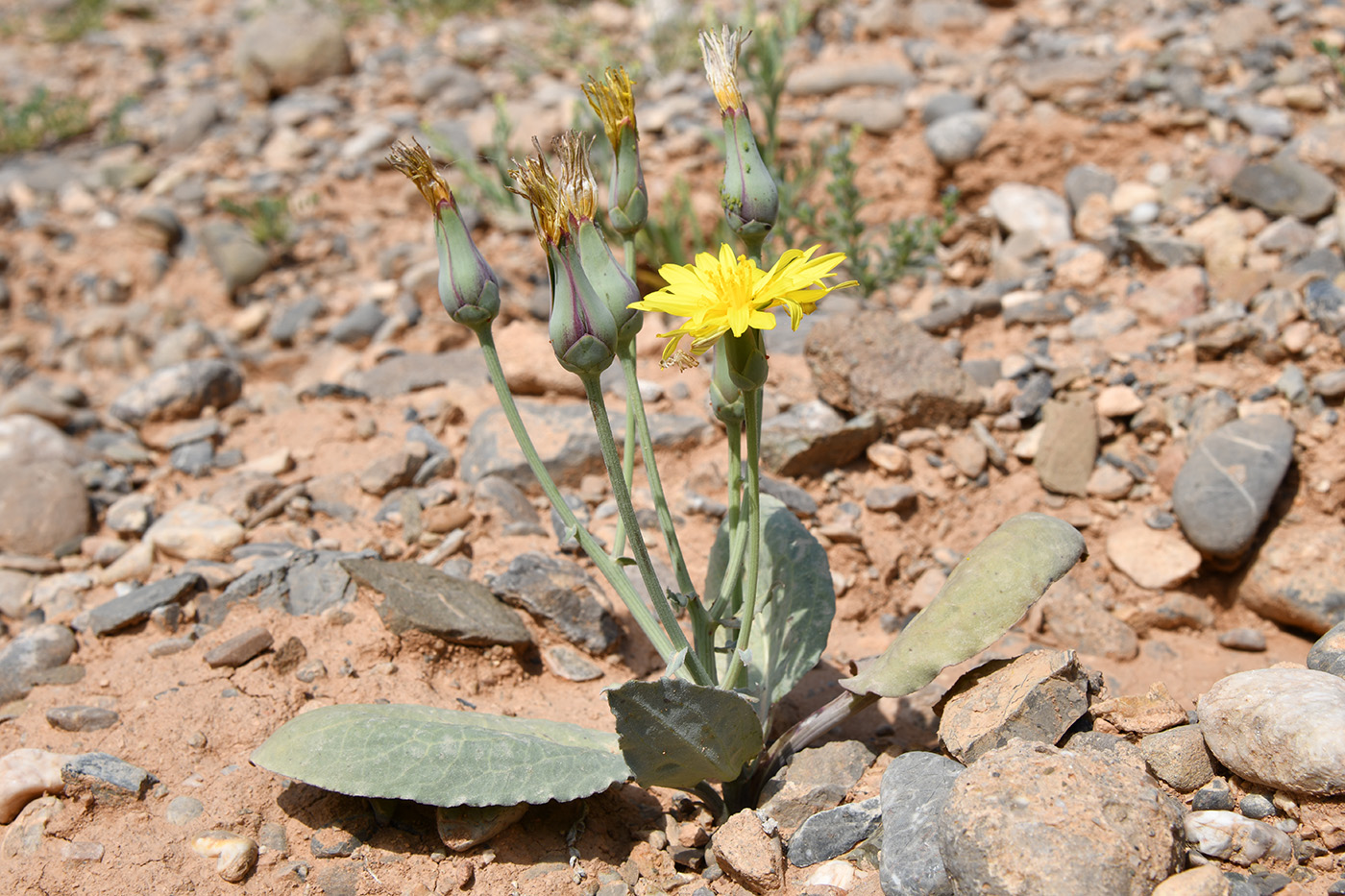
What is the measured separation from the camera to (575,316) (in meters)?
1.88

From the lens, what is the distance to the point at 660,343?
4742mm

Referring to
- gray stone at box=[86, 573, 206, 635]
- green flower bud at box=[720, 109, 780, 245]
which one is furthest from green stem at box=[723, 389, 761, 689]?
gray stone at box=[86, 573, 206, 635]

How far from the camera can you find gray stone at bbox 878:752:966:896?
2.02 m

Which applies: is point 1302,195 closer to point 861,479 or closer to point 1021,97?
point 1021,97

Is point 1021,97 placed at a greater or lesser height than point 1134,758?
greater

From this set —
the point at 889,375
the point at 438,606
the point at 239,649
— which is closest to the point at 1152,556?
the point at 889,375

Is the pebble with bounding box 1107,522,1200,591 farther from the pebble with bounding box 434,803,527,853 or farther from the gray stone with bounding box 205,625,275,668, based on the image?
the gray stone with bounding box 205,625,275,668

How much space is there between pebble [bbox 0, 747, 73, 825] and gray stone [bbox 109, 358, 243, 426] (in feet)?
8.09

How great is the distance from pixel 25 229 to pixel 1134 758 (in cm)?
725

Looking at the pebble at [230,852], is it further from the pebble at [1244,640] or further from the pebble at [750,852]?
the pebble at [1244,640]

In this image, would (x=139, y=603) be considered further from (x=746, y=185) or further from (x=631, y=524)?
(x=746, y=185)

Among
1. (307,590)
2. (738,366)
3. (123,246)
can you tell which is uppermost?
(738,366)

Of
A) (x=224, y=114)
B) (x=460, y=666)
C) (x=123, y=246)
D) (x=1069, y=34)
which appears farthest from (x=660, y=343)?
(x=224, y=114)

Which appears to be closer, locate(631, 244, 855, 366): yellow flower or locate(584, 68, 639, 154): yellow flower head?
locate(631, 244, 855, 366): yellow flower
